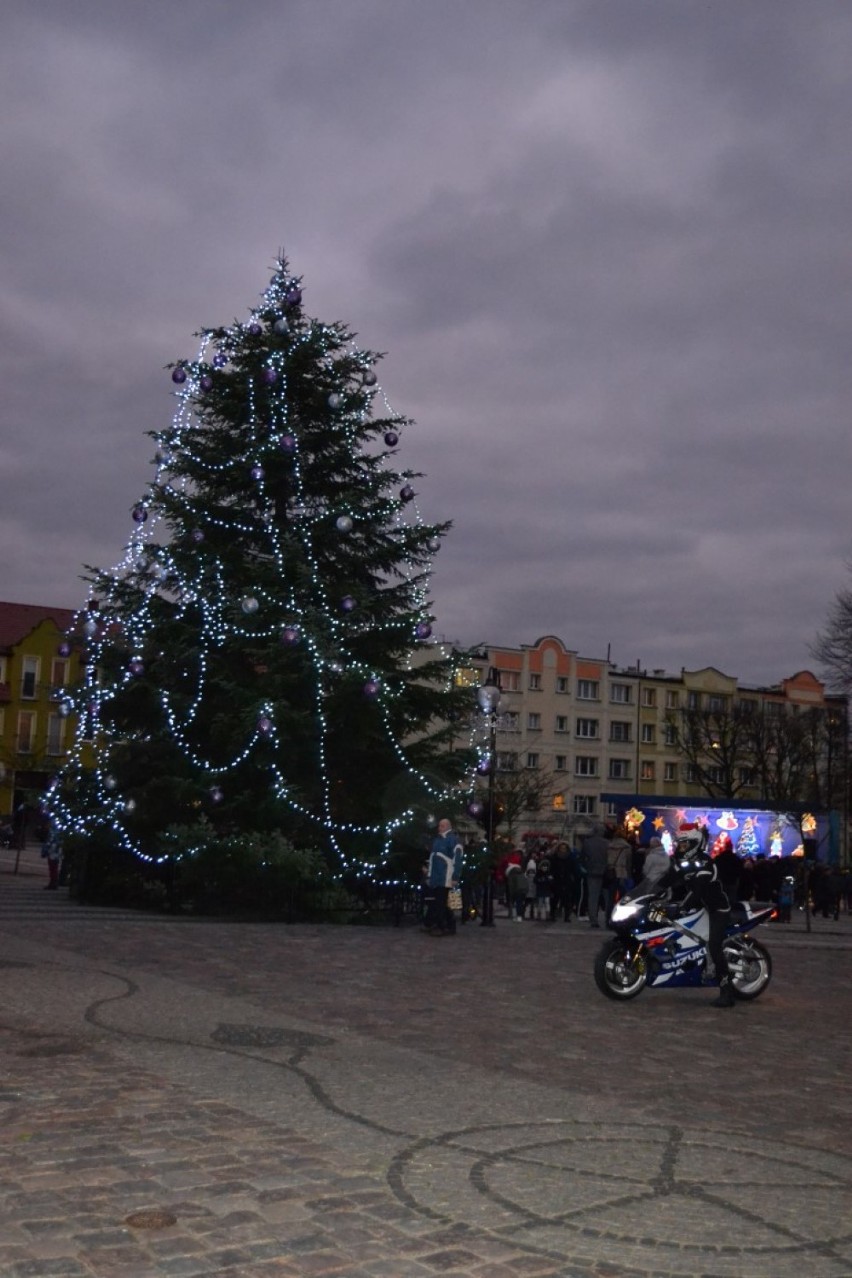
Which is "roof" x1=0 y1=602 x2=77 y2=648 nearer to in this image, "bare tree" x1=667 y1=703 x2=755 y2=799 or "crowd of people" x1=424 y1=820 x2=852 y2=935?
"bare tree" x1=667 y1=703 x2=755 y2=799

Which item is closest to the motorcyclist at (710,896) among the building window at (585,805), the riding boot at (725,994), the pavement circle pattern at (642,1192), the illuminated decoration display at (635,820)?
the riding boot at (725,994)

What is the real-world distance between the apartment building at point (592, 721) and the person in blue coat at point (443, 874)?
68356 mm

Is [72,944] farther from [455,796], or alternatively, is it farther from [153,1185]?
[153,1185]

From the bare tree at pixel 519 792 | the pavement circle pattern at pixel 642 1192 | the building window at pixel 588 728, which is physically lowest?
the pavement circle pattern at pixel 642 1192


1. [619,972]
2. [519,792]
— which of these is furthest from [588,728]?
[619,972]

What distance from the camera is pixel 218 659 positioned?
22.6 metres

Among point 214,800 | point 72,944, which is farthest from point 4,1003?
point 214,800

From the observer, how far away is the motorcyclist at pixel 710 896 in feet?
43.4

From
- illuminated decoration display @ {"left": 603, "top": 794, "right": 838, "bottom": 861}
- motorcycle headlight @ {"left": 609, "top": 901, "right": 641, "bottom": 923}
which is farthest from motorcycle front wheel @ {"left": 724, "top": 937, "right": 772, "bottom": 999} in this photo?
illuminated decoration display @ {"left": 603, "top": 794, "right": 838, "bottom": 861}

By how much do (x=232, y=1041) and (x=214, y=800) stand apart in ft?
41.0

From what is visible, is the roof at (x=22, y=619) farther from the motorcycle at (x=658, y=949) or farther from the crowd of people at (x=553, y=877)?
the motorcycle at (x=658, y=949)

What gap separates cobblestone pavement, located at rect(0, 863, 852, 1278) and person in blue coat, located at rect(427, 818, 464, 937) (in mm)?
6310

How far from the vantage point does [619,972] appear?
13.1 meters

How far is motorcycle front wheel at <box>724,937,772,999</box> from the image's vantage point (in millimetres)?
13547
